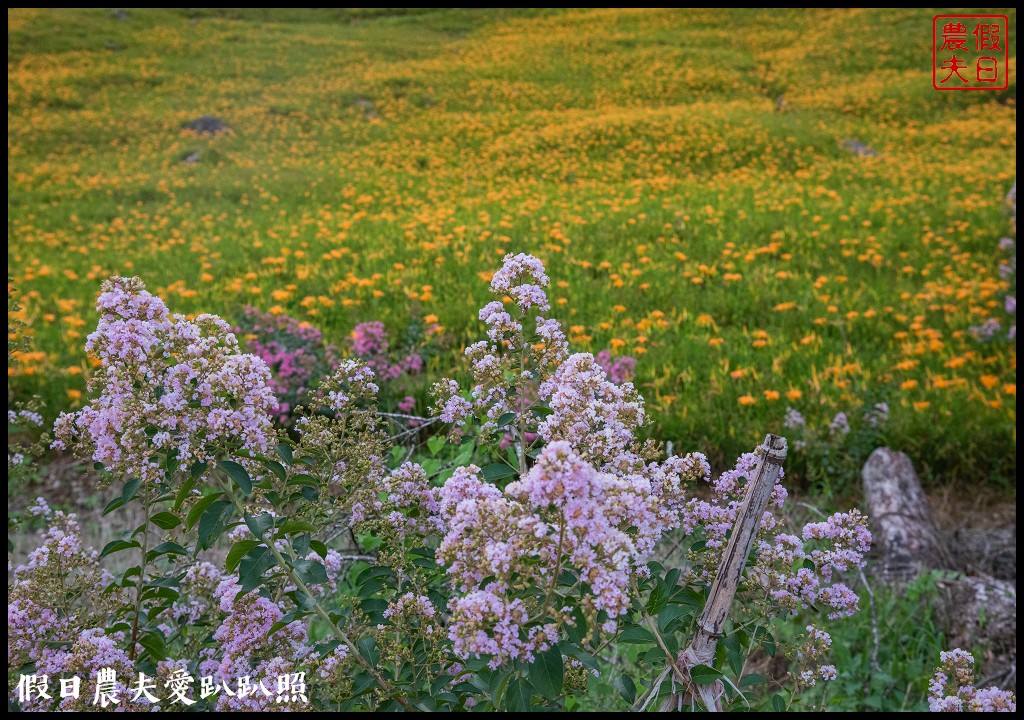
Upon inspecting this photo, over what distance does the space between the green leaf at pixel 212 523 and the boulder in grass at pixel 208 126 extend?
17.7 meters

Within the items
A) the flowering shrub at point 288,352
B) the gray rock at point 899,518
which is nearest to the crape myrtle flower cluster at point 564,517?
the gray rock at point 899,518

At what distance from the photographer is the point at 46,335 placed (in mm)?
7336

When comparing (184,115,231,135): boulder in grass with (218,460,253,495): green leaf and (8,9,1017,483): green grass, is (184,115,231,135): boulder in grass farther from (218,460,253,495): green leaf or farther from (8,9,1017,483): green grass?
(218,460,253,495): green leaf

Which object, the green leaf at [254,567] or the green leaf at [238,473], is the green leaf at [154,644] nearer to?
the green leaf at [254,567]

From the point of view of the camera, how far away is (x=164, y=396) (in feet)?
5.47

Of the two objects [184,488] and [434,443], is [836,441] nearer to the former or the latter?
[434,443]

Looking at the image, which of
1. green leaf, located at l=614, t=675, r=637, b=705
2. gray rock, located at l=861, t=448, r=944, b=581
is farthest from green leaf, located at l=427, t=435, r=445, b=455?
gray rock, located at l=861, t=448, r=944, b=581

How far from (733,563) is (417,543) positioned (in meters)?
0.78

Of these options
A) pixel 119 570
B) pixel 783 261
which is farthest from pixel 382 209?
pixel 119 570

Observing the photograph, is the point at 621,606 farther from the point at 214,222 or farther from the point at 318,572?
the point at 214,222

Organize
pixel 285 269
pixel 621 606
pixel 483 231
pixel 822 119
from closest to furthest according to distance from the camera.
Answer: pixel 621 606 → pixel 285 269 → pixel 483 231 → pixel 822 119

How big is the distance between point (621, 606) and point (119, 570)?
379 centimetres

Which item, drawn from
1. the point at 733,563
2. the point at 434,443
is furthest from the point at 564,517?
the point at 434,443

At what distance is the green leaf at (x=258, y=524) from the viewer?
5.53 feet
